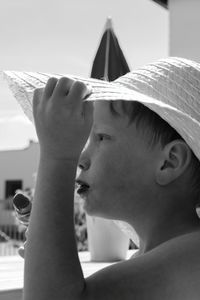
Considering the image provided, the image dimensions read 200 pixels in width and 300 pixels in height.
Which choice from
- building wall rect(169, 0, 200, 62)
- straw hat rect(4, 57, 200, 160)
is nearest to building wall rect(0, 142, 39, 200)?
building wall rect(169, 0, 200, 62)

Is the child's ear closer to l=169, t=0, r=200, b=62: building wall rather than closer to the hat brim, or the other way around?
the hat brim

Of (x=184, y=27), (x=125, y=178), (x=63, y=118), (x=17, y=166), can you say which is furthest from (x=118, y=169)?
(x=17, y=166)

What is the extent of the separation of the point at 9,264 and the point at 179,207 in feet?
2.07

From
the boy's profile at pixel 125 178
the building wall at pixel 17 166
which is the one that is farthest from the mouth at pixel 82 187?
the building wall at pixel 17 166

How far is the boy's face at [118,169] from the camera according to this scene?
0.62 metres

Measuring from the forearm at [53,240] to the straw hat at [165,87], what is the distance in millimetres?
108

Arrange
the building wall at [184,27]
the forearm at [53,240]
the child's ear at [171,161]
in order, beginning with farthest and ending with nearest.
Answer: the building wall at [184,27]
the child's ear at [171,161]
the forearm at [53,240]

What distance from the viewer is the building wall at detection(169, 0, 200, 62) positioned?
13.6 ft

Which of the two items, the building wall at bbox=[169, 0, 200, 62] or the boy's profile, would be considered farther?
the building wall at bbox=[169, 0, 200, 62]

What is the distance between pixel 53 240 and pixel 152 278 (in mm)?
106

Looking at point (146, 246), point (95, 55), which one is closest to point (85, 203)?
point (146, 246)

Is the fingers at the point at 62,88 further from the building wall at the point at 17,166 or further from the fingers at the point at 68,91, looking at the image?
the building wall at the point at 17,166

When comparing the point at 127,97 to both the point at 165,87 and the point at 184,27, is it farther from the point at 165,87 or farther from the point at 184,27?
the point at 184,27

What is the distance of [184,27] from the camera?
4328mm
